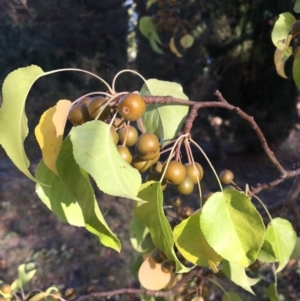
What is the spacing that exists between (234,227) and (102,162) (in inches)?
10.2

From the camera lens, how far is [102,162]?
1.52 feet

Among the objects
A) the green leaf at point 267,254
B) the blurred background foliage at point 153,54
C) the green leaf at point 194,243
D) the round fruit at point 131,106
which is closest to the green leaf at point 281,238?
the green leaf at point 267,254

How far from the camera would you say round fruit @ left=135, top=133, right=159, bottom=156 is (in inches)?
23.0

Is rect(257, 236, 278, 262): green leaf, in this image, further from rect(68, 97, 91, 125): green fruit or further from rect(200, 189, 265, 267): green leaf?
rect(68, 97, 91, 125): green fruit

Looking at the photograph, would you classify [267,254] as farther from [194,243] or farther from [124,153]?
[124,153]

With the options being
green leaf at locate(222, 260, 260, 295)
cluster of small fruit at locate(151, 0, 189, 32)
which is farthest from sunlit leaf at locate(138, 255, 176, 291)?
cluster of small fruit at locate(151, 0, 189, 32)

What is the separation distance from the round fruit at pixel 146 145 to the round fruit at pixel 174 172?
50 millimetres

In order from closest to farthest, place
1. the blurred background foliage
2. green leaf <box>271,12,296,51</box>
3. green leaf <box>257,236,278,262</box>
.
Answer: green leaf <box>257,236,278,262</box> → green leaf <box>271,12,296,51</box> → the blurred background foliage

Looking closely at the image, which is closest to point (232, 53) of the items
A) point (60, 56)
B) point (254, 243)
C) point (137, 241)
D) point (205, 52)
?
point (205, 52)

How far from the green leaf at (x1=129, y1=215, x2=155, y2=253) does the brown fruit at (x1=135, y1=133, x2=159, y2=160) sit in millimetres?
496

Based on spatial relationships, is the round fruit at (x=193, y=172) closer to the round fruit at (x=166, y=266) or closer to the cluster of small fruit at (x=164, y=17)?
the round fruit at (x=166, y=266)

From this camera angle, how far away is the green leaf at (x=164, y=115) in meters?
0.74

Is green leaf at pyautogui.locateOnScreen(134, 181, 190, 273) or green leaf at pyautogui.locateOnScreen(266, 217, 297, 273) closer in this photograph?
green leaf at pyautogui.locateOnScreen(134, 181, 190, 273)

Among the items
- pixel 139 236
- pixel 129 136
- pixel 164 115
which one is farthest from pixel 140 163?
pixel 139 236
